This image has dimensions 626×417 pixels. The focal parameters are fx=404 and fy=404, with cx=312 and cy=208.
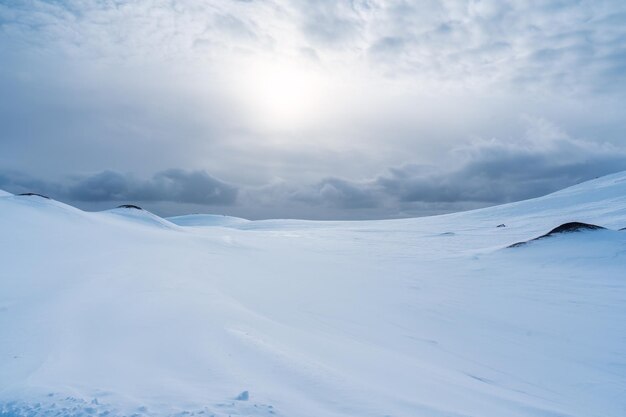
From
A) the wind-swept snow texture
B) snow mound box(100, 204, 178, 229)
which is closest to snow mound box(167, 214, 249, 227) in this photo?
snow mound box(100, 204, 178, 229)

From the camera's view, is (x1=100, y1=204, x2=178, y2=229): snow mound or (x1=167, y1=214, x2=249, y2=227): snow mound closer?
(x1=100, y1=204, x2=178, y2=229): snow mound

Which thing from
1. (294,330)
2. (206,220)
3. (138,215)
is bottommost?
(294,330)

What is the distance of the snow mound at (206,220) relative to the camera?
57375mm

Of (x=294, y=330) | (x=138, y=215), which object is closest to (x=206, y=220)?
(x=138, y=215)

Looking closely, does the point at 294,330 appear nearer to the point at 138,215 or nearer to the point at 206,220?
the point at 138,215

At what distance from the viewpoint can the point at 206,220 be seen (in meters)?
60.5

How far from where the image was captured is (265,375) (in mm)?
4023

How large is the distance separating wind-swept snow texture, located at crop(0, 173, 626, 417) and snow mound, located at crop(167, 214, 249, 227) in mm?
40657

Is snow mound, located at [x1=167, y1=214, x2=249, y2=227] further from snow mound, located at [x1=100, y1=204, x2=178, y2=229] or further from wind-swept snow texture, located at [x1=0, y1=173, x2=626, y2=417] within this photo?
wind-swept snow texture, located at [x1=0, y1=173, x2=626, y2=417]

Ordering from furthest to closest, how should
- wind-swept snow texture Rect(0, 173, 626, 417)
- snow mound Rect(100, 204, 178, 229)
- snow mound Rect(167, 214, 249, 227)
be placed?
snow mound Rect(167, 214, 249, 227), snow mound Rect(100, 204, 178, 229), wind-swept snow texture Rect(0, 173, 626, 417)

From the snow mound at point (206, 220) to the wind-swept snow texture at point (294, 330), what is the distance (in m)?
40.7

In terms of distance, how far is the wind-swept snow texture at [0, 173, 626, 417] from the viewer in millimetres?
3596

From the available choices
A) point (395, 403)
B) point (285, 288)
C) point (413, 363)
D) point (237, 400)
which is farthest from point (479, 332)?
point (237, 400)

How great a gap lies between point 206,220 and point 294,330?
56132 millimetres
